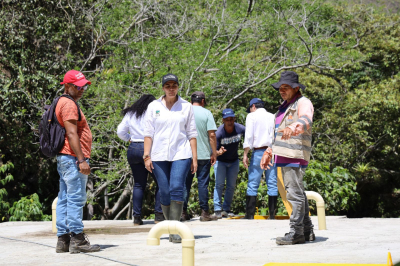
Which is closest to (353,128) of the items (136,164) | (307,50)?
(307,50)

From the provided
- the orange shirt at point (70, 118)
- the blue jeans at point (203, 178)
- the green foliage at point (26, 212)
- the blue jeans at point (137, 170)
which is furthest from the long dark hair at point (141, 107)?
the green foliage at point (26, 212)

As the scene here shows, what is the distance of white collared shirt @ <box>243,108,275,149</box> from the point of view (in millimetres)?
8891

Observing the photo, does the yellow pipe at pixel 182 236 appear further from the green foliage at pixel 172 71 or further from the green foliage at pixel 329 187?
the green foliage at pixel 329 187

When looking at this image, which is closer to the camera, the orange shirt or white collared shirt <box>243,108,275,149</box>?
the orange shirt

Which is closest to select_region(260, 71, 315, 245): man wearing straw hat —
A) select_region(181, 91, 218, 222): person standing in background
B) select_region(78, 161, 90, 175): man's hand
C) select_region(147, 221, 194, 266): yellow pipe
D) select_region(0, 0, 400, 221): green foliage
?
select_region(147, 221, 194, 266): yellow pipe

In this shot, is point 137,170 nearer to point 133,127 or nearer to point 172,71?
point 133,127

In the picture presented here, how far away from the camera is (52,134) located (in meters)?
5.46

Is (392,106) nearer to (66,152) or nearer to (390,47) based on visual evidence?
(390,47)

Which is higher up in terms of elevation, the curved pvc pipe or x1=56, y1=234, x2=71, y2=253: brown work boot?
the curved pvc pipe

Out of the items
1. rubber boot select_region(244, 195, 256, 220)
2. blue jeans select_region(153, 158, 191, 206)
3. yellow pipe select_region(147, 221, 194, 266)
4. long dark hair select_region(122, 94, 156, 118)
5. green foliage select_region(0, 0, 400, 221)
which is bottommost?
yellow pipe select_region(147, 221, 194, 266)

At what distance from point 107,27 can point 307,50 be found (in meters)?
6.30

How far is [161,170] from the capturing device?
594 cm

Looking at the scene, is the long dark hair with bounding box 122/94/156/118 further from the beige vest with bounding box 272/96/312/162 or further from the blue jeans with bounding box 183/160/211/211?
the beige vest with bounding box 272/96/312/162

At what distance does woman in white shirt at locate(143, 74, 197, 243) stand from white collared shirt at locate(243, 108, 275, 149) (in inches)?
117
